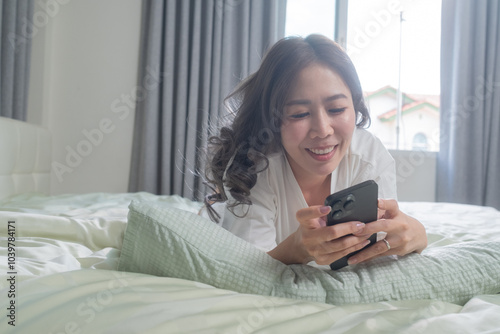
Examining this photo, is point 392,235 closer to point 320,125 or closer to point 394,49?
point 320,125

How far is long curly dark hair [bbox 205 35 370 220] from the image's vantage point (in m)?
0.99

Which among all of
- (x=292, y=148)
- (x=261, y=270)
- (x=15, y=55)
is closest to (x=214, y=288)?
(x=261, y=270)

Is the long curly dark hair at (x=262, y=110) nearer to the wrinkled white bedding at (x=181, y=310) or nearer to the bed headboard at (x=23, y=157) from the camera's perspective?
the wrinkled white bedding at (x=181, y=310)

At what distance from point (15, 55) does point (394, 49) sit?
2.82 m

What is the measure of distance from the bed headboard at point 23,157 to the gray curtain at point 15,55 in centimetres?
29

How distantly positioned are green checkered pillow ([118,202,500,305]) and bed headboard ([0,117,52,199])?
132 cm

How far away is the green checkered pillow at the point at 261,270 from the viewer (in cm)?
66

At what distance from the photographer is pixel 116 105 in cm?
308

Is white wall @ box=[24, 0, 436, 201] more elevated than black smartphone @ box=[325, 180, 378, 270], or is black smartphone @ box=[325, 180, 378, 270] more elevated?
white wall @ box=[24, 0, 436, 201]

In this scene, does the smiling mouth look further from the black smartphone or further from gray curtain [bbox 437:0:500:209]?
gray curtain [bbox 437:0:500:209]

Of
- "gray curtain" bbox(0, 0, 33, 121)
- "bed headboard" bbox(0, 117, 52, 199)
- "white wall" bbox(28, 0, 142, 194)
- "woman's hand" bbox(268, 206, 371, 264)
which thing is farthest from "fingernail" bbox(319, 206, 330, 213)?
"white wall" bbox(28, 0, 142, 194)

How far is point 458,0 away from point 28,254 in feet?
11.3

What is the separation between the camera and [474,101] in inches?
124

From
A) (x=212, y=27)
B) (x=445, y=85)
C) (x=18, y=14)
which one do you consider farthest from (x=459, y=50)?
(x=18, y=14)
